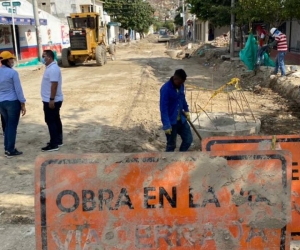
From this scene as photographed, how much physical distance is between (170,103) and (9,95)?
2.52 metres

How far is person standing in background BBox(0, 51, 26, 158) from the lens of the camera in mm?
5863

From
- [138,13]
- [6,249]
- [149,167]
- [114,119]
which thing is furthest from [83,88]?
[138,13]

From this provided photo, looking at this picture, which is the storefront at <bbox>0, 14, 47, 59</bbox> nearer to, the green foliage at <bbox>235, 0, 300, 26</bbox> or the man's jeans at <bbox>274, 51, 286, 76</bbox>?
the green foliage at <bbox>235, 0, 300, 26</bbox>

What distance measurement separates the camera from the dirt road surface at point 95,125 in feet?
14.5

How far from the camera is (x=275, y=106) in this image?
10180 mm

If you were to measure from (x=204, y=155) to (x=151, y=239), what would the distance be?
0.59 m

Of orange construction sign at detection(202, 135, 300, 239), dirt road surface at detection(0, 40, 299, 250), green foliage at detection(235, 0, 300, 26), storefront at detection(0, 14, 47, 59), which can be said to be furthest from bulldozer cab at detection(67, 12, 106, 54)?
orange construction sign at detection(202, 135, 300, 239)

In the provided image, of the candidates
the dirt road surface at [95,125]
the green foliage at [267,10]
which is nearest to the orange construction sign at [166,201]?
the dirt road surface at [95,125]

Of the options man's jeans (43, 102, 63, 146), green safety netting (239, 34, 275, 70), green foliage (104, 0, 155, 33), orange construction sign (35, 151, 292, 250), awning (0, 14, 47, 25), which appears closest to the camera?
orange construction sign (35, 151, 292, 250)

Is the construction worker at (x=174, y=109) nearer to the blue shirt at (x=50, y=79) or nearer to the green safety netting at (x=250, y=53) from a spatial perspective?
the blue shirt at (x=50, y=79)

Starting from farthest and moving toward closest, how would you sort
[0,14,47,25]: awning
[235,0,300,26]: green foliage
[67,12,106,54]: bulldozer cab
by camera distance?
[0,14,47,25]: awning → [67,12,106,54]: bulldozer cab → [235,0,300,26]: green foliage

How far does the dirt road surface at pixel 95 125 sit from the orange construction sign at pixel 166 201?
1.45 metres

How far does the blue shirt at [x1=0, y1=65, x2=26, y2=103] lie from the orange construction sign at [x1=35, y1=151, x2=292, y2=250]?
3987 mm

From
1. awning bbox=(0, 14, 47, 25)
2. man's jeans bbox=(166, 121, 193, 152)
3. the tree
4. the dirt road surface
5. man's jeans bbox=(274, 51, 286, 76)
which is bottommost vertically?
the dirt road surface
